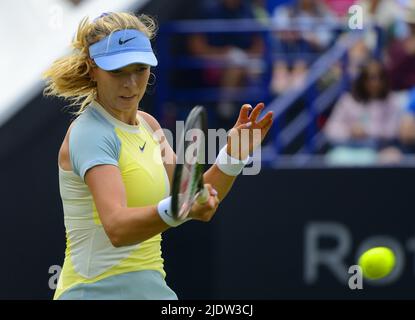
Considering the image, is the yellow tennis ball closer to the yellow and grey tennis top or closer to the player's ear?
the yellow and grey tennis top

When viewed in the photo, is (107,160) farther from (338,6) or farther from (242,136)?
(338,6)

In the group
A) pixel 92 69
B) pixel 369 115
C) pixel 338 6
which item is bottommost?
pixel 92 69

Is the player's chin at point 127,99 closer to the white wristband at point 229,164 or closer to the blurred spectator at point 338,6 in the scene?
the white wristband at point 229,164

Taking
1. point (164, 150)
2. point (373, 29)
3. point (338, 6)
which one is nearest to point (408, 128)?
point (373, 29)

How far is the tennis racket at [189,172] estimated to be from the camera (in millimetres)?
3354

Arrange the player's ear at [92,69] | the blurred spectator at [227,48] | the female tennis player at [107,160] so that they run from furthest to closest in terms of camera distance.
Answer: the blurred spectator at [227,48]
the player's ear at [92,69]
the female tennis player at [107,160]

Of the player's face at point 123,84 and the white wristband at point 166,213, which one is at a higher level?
the player's face at point 123,84

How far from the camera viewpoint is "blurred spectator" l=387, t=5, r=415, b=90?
26.5 ft

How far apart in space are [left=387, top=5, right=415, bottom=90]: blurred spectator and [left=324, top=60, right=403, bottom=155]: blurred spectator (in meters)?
0.33

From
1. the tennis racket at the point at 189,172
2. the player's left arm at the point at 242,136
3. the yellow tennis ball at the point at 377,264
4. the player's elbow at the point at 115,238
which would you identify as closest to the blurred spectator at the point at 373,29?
the yellow tennis ball at the point at 377,264

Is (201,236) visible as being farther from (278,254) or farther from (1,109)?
(1,109)

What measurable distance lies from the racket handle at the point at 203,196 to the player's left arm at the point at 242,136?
1.99ft

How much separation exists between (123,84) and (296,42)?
15.8 ft

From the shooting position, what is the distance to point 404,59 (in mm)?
8070
